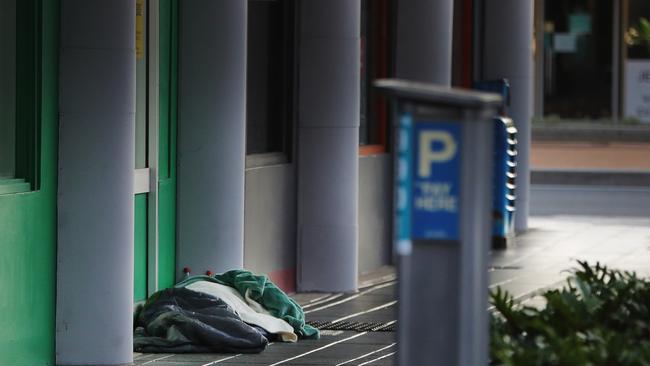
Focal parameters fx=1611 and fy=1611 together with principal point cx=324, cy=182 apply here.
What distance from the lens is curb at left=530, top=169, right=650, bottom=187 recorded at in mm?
26656

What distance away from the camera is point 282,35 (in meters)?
12.9

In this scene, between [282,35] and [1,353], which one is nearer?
[1,353]

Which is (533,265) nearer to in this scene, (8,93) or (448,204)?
(8,93)

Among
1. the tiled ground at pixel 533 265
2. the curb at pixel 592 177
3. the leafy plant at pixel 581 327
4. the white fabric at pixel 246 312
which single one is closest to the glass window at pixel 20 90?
the tiled ground at pixel 533 265

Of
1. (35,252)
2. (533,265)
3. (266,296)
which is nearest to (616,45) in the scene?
(533,265)

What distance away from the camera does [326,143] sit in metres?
12.8

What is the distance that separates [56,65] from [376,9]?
262 inches

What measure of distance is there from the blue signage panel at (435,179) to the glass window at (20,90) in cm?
407

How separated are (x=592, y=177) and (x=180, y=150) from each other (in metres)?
17.0

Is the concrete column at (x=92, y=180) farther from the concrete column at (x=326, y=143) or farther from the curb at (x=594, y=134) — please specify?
the curb at (x=594, y=134)

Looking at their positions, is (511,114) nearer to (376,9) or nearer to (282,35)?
(376,9)

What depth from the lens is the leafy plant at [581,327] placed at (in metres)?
5.86

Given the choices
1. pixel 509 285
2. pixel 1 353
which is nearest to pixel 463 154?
pixel 1 353

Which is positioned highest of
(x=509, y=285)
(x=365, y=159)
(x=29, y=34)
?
(x=29, y=34)
